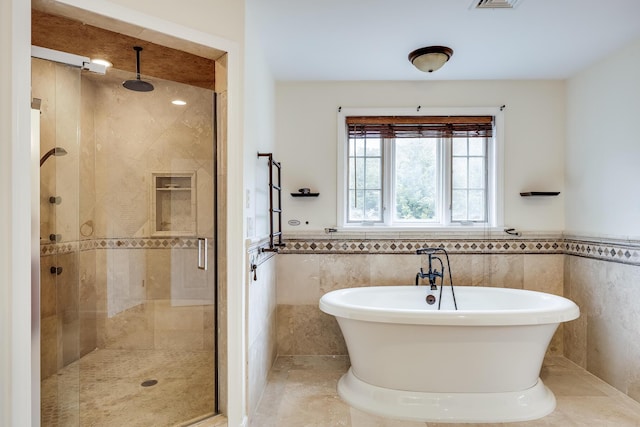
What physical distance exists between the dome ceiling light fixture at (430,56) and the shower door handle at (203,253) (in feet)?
6.21

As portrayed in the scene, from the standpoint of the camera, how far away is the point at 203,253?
2.33 meters

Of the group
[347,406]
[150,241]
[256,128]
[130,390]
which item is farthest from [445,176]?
[130,390]

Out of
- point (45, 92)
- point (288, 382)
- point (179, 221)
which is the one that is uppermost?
point (45, 92)

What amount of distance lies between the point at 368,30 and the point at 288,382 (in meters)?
2.46

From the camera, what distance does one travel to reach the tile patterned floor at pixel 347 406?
228 centimetres

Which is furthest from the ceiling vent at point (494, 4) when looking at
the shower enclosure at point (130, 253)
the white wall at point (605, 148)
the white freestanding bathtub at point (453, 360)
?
the white freestanding bathtub at point (453, 360)

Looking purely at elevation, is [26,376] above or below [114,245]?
below

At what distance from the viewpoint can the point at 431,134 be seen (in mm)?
3412

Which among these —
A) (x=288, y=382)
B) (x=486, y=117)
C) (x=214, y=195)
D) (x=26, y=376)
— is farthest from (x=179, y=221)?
(x=486, y=117)

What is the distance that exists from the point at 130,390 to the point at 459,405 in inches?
77.5

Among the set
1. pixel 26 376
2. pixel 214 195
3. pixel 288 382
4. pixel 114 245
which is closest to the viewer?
pixel 26 376

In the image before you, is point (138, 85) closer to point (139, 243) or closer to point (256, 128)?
point (256, 128)

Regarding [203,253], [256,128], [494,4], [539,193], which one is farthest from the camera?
[539,193]

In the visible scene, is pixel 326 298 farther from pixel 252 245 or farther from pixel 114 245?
pixel 114 245
